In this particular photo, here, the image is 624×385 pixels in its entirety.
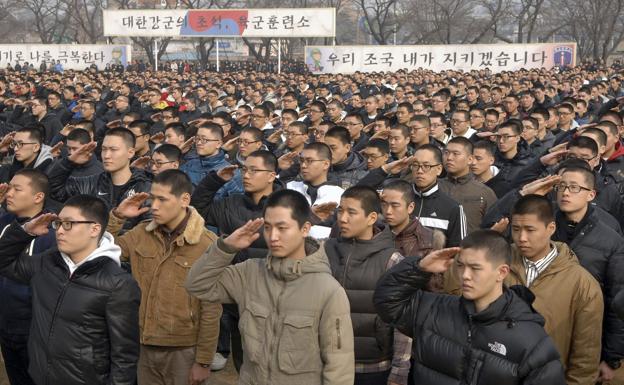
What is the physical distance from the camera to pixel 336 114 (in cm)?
1105

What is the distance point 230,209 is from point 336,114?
6193 mm

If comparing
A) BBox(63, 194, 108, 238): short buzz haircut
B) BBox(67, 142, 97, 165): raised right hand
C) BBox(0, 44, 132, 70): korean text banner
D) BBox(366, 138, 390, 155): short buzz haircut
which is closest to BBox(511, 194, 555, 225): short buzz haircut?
BBox(63, 194, 108, 238): short buzz haircut

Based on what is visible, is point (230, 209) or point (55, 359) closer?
point (55, 359)

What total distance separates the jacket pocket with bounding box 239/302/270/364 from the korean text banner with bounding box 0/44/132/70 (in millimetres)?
26951

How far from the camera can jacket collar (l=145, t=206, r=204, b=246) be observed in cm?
412

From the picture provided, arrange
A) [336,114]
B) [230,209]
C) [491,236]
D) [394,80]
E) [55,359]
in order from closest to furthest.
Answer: [491,236]
[55,359]
[230,209]
[336,114]
[394,80]

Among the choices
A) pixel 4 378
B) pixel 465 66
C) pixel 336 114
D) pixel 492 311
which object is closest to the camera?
pixel 492 311

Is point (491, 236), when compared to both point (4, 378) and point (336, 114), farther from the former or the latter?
point (336, 114)

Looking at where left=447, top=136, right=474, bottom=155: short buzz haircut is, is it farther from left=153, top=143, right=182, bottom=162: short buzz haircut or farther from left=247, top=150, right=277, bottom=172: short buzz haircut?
left=153, top=143, right=182, bottom=162: short buzz haircut

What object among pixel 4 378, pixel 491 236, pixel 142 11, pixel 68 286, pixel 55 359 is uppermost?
pixel 142 11

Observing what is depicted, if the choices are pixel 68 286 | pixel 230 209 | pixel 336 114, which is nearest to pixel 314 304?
pixel 68 286

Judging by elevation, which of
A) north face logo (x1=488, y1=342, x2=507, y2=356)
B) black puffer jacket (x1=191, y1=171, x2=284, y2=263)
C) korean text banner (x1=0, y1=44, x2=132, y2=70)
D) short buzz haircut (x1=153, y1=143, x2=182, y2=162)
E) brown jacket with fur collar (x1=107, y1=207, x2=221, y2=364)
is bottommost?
brown jacket with fur collar (x1=107, y1=207, x2=221, y2=364)

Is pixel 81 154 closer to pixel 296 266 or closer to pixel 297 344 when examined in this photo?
pixel 296 266

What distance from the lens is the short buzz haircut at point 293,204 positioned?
11.0 feet
